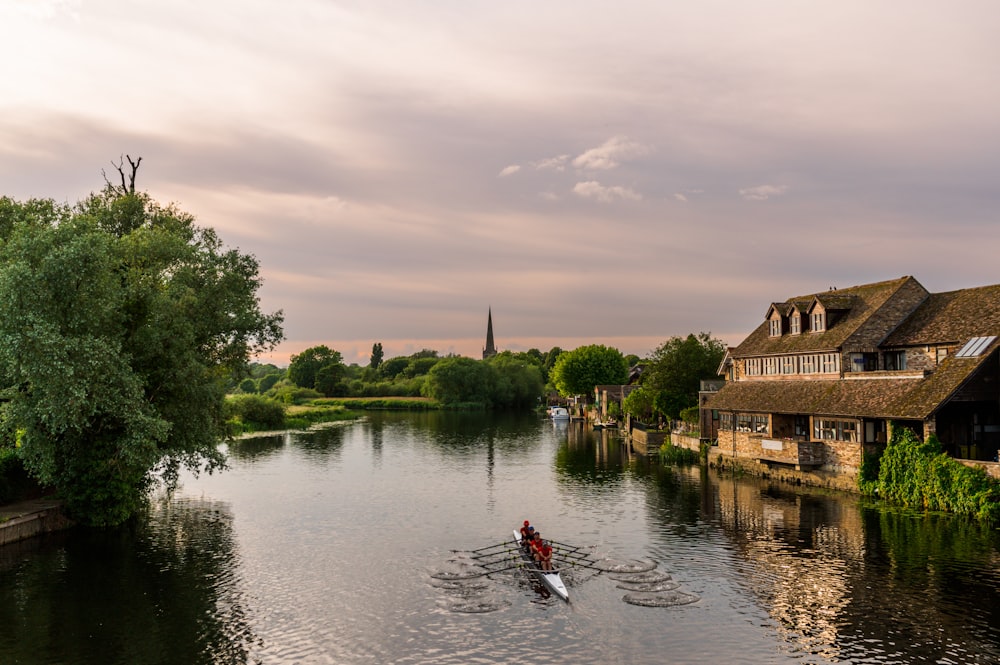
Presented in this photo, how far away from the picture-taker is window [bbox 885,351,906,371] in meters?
56.0

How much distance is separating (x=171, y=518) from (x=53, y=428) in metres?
12.7

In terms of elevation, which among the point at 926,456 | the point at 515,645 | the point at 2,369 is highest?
the point at 2,369

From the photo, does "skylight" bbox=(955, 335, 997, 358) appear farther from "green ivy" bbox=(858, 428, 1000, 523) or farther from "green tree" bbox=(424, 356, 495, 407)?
"green tree" bbox=(424, 356, 495, 407)

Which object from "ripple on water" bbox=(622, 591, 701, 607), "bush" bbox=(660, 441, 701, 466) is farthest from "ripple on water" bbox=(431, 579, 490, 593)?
"bush" bbox=(660, 441, 701, 466)

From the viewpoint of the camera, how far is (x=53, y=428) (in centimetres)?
3666

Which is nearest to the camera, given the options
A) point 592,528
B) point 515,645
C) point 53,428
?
point 515,645

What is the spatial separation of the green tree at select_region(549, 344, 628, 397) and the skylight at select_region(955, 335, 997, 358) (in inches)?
4351

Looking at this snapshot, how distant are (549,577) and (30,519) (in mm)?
28168

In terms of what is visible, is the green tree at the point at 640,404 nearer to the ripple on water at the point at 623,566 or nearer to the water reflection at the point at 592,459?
the water reflection at the point at 592,459

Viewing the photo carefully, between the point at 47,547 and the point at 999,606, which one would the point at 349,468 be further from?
the point at 999,606

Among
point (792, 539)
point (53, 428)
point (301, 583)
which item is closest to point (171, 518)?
point (53, 428)

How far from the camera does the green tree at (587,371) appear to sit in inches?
6270

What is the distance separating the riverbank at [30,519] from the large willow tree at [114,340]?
1047mm

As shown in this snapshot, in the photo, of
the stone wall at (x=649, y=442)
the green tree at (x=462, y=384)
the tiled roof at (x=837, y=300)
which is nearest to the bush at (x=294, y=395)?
the green tree at (x=462, y=384)
